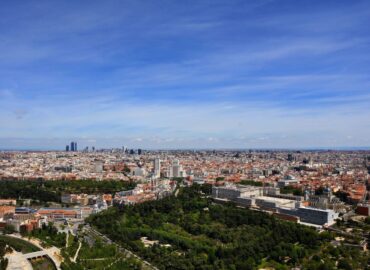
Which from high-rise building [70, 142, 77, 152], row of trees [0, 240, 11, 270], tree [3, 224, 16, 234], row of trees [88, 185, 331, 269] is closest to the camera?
row of trees [0, 240, 11, 270]

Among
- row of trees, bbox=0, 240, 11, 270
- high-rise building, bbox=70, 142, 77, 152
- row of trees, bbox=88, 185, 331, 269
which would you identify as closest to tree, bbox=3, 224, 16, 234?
row of trees, bbox=0, 240, 11, 270

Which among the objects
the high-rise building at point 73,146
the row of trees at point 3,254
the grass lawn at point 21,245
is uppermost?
the high-rise building at point 73,146

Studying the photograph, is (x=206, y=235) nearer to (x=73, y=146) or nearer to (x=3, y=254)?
(x=3, y=254)

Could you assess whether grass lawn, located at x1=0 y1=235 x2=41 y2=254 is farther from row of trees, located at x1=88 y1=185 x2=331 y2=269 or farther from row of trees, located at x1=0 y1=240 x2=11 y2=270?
row of trees, located at x1=88 y1=185 x2=331 y2=269

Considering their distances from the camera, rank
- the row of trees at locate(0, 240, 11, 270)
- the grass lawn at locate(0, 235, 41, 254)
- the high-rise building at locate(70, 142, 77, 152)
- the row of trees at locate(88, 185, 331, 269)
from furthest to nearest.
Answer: the high-rise building at locate(70, 142, 77, 152), the grass lawn at locate(0, 235, 41, 254), the row of trees at locate(88, 185, 331, 269), the row of trees at locate(0, 240, 11, 270)

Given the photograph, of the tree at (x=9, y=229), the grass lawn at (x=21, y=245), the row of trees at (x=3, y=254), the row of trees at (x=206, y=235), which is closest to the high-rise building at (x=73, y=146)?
the row of trees at (x=206, y=235)

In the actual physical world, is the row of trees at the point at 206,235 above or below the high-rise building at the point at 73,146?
below

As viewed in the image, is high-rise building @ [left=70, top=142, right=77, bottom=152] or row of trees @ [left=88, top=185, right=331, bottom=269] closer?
row of trees @ [left=88, top=185, right=331, bottom=269]

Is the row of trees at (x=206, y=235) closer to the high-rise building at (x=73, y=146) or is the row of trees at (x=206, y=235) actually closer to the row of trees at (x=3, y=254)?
the row of trees at (x=3, y=254)

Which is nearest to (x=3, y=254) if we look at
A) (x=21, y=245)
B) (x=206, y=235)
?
(x=21, y=245)
